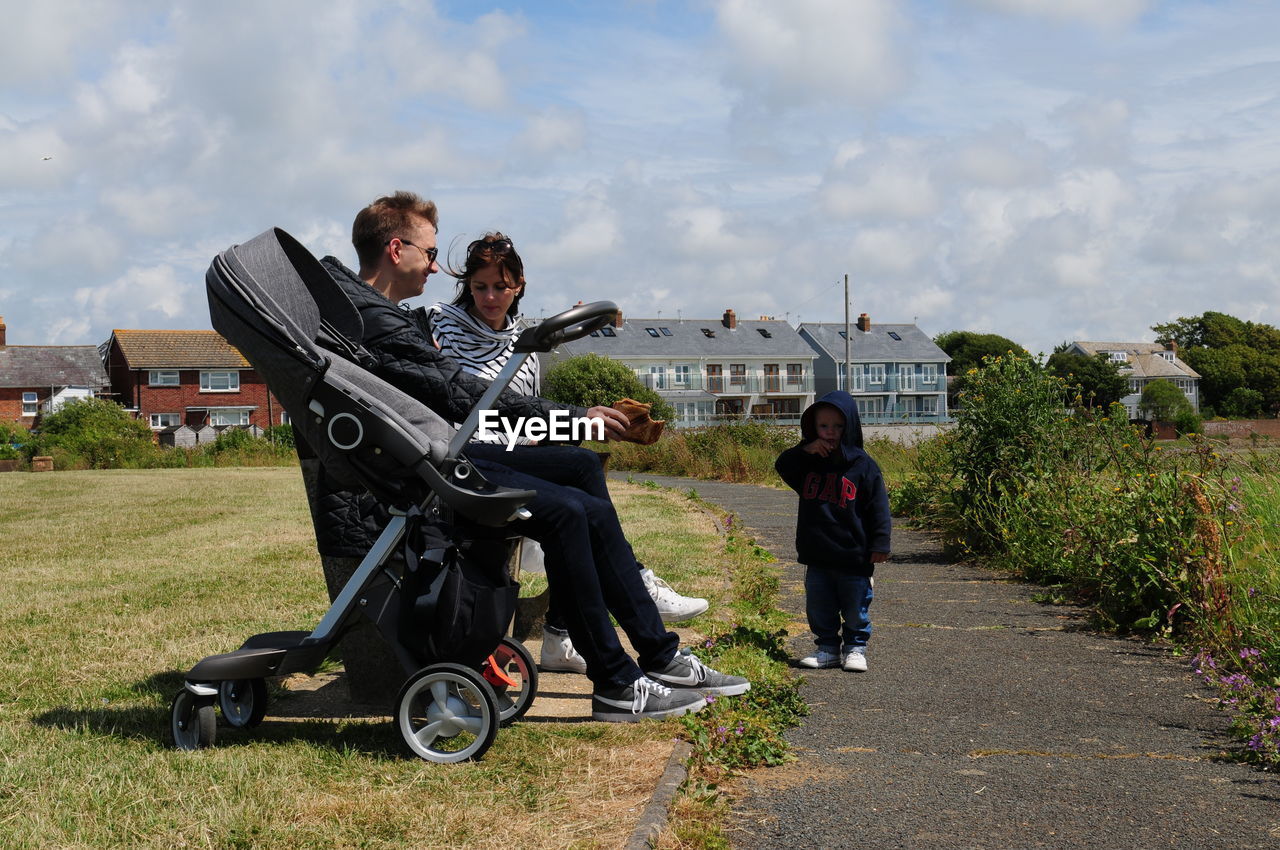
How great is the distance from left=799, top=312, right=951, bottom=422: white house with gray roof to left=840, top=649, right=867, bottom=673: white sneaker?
83.1 m

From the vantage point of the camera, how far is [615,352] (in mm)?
78875

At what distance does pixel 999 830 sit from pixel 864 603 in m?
2.25

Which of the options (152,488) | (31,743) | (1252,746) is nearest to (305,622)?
(31,743)

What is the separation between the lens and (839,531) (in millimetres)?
5395

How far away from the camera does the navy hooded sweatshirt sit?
212 inches

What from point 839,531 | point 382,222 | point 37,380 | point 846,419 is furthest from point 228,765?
point 37,380

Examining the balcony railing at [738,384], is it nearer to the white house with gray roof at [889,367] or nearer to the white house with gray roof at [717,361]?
Result: the white house with gray roof at [717,361]

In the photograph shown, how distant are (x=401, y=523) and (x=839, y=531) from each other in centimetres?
243

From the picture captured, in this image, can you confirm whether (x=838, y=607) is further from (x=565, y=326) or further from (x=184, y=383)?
(x=184, y=383)

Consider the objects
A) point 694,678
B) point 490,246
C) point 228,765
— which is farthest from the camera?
point 490,246

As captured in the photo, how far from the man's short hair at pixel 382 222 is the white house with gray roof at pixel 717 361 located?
2910 inches

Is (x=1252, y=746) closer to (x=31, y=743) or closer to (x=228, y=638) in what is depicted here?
(x=31, y=743)

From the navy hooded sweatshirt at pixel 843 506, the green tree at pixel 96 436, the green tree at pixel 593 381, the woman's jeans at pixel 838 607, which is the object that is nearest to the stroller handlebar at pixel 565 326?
the navy hooded sweatshirt at pixel 843 506

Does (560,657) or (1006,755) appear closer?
(1006,755)
